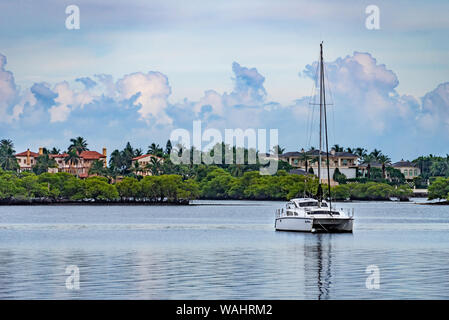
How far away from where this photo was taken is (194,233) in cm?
8706

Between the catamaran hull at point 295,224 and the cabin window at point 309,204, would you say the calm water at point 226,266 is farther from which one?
the cabin window at point 309,204

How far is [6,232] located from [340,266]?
4947cm

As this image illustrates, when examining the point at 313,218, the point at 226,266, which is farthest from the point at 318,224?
the point at 226,266

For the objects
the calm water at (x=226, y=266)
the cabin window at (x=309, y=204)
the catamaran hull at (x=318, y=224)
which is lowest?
the calm water at (x=226, y=266)

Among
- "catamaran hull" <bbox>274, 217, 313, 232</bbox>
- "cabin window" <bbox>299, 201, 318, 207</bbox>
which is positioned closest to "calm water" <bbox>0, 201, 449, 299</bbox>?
"catamaran hull" <bbox>274, 217, 313, 232</bbox>

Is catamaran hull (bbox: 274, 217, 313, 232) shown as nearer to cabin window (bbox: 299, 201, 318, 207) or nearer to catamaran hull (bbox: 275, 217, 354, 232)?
catamaran hull (bbox: 275, 217, 354, 232)

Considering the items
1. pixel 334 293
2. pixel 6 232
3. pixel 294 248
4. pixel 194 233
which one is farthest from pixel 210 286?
pixel 6 232

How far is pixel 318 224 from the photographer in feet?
251

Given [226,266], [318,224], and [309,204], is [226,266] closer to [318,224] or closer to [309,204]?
[318,224]

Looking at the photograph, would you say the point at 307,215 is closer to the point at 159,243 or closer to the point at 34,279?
the point at 159,243

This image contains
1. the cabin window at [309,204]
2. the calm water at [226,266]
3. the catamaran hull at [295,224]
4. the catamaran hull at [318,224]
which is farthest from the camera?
the cabin window at [309,204]

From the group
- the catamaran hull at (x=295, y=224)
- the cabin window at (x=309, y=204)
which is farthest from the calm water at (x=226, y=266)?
the cabin window at (x=309, y=204)

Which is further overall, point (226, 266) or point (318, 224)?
point (318, 224)

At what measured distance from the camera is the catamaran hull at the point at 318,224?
251ft
